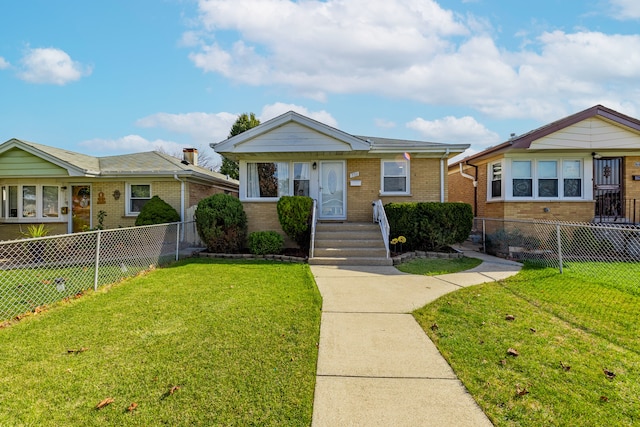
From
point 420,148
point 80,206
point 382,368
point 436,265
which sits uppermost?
point 420,148

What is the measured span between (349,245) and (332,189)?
2.94 metres

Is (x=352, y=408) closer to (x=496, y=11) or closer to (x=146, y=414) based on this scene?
(x=146, y=414)

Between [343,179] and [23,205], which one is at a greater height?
[343,179]

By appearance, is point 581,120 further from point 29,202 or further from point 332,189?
point 29,202

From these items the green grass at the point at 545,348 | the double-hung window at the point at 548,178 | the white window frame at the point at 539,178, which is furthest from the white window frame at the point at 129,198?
the double-hung window at the point at 548,178

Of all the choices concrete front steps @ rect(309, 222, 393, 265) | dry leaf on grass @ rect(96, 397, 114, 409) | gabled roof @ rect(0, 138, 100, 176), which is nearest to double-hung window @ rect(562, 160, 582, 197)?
concrete front steps @ rect(309, 222, 393, 265)

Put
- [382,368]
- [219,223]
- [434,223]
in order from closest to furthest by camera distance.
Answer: [382,368] < [434,223] < [219,223]

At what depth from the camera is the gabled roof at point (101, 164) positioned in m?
12.1

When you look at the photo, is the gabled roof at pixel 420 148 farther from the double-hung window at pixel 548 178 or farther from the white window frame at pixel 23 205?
the white window frame at pixel 23 205

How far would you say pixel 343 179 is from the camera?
39.0 feet

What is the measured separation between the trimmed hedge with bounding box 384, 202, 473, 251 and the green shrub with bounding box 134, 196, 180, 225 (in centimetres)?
784

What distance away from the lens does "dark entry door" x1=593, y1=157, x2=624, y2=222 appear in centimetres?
1145

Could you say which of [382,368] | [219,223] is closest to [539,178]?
[219,223]

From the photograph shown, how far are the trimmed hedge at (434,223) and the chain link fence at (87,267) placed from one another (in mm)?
6633
